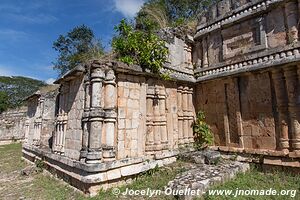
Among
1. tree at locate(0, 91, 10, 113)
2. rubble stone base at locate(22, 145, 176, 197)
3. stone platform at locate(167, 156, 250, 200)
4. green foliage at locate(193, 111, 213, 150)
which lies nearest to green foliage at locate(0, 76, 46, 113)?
tree at locate(0, 91, 10, 113)

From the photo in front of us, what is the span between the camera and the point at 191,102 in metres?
7.84

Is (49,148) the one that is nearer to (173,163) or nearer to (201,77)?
(173,163)

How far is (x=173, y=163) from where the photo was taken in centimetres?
640

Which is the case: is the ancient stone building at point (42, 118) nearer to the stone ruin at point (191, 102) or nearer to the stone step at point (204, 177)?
the stone ruin at point (191, 102)

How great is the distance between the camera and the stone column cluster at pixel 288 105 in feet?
18.2

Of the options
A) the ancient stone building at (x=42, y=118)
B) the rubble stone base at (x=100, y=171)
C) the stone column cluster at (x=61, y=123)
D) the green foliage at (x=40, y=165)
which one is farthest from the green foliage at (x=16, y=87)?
the rubble stone base at (x=100, y=171)

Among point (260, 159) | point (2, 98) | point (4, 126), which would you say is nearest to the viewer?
point (260, 159)

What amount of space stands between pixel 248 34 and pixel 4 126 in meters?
21.3

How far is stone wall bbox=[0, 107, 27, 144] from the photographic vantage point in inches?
773

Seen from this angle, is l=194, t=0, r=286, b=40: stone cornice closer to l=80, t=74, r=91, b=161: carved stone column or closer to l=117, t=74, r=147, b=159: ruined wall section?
l=117, t=74, r=147, b=159: ruined wall section

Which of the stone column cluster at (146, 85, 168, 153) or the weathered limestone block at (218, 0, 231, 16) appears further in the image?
the weathered limestone block at (218, 0, 231, 16)

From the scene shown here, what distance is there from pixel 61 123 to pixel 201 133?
4548mm

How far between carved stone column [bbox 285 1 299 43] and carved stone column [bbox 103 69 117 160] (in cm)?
476

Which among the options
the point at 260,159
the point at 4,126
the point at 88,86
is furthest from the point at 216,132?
the point at 4,126
